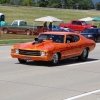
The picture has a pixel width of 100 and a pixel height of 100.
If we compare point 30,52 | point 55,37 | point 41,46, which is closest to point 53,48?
point 41,46

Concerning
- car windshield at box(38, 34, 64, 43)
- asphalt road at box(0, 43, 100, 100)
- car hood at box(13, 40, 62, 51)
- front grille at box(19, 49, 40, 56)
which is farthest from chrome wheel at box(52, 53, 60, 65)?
car windshield at box(38, 34, 64, 43)

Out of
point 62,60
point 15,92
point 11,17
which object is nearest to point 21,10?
point 11,17

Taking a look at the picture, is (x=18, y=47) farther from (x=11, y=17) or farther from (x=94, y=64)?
(x=11, y=17)

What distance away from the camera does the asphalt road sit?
9258 mm

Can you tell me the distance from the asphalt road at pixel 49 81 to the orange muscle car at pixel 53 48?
385 mm

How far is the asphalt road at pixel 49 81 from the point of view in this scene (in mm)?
9258

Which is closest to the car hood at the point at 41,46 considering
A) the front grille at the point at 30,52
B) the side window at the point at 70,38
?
the front grille at the point at 30,52

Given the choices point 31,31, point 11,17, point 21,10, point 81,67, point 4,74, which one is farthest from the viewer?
point 21,10

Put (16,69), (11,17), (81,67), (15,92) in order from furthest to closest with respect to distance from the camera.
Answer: (11,17)
(81,67)
(16,69)
(15,92)

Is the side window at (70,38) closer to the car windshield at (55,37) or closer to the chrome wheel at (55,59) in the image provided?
the car windshield at (55,37)

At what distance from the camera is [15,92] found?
9.49 m

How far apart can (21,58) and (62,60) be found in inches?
98.4

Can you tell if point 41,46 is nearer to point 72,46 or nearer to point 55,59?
point 55,59

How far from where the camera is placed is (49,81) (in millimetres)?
11352
